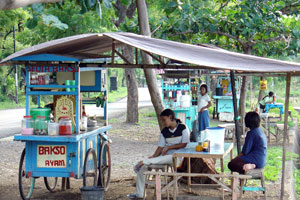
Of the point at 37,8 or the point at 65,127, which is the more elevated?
the point at 37,8

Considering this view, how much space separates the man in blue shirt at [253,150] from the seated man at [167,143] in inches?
34.8

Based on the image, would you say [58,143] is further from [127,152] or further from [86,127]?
[127,152]

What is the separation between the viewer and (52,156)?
7027mm

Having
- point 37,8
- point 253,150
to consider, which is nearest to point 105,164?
point 253,150

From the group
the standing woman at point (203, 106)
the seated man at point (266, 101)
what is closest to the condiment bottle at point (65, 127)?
the standing woman at point (203, 106)

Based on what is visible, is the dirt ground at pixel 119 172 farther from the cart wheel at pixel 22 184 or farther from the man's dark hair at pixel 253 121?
the man's dark hair at pixel 253 121

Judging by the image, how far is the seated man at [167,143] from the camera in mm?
7398

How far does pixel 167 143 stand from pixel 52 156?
70.2 inches

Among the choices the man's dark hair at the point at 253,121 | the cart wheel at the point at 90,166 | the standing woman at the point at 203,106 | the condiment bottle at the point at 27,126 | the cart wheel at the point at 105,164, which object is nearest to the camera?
the condiment bottle at the point at 27,126

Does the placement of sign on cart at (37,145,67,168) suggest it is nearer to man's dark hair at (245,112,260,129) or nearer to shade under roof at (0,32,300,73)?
shade under roof at (0,32,300,73)

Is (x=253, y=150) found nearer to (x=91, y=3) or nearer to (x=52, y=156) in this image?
(x=52, y=156)

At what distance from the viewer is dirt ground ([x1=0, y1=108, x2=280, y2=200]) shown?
26.3 ft

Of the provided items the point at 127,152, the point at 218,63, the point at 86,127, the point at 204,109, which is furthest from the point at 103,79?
the point at 204,109

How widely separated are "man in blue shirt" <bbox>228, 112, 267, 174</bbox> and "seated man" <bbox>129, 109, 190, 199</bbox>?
88 centimetres
